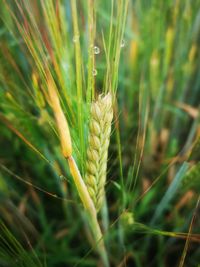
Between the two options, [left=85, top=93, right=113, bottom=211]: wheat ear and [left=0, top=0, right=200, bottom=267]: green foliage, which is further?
[left=0, top=0, right=200, bottom=267]: green foliage

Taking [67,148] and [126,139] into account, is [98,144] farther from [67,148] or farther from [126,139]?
[126,139]

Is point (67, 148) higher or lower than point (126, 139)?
higher

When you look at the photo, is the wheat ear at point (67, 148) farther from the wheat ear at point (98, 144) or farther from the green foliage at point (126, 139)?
the green foliage at point (126, 139)

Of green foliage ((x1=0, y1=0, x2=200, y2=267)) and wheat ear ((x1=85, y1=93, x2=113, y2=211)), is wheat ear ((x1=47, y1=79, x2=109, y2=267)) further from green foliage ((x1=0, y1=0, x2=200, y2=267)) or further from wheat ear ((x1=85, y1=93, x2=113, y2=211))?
green foliage ((x1=0, y1=0, x2=200, y2=267))

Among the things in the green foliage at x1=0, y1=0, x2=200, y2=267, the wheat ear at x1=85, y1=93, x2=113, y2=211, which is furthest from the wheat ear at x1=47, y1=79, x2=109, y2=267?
the green foliage at x1=0, y1=0, x2=200, y2=267

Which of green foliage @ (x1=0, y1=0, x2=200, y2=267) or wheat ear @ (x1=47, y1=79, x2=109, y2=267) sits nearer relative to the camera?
wheat ear @ (x1=47, y1=79, x2=109, y2=267)

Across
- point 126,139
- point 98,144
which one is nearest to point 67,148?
point 98,144

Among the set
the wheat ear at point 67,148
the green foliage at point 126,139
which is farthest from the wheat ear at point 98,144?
the green foliage at point 126,139

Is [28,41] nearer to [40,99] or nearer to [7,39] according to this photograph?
[40,99]
